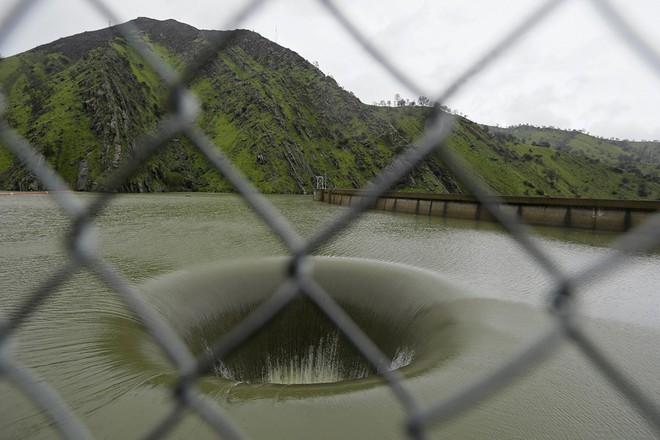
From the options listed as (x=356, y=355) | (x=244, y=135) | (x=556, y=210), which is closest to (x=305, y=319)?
(x=356, y=355)

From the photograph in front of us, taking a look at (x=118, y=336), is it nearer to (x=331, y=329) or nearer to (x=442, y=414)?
(x=331, y=329)

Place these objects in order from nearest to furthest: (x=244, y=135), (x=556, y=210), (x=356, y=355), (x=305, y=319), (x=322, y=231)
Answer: (x=322, y=231)
(x=356, y=355)
(x=305, y=319)
(x=556, y=210)
(x=244, y=135)

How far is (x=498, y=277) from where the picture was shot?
271 inches

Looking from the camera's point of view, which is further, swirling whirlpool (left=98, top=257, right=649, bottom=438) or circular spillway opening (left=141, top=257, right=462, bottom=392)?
circular spillway opening (left=141, top=257, right=462, bottom=392)

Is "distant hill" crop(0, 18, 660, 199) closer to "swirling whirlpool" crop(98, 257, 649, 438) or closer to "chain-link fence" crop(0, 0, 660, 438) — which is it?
"swirling whirlpool" crop(98, 257, 649, 438)

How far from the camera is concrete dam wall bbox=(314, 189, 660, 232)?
43.1 feet

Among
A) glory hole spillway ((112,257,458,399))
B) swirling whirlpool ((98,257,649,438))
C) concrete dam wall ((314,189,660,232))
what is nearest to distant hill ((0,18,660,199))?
concrete dam wall ((314,189,660,232))

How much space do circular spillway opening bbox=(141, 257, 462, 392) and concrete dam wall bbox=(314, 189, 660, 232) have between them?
4.57 metres

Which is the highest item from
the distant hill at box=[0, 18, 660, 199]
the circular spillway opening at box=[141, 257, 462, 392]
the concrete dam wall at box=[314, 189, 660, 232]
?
the distant hill at box=[0, 18, 660, 199]

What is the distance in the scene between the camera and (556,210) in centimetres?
1496

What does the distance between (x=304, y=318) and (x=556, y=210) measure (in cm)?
1278

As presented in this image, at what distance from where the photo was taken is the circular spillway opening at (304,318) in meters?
5.14

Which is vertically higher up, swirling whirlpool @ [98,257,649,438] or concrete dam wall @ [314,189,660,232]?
concrete dam wall @ [314,189,660,232]

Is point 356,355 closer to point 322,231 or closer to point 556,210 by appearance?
point 322,231
